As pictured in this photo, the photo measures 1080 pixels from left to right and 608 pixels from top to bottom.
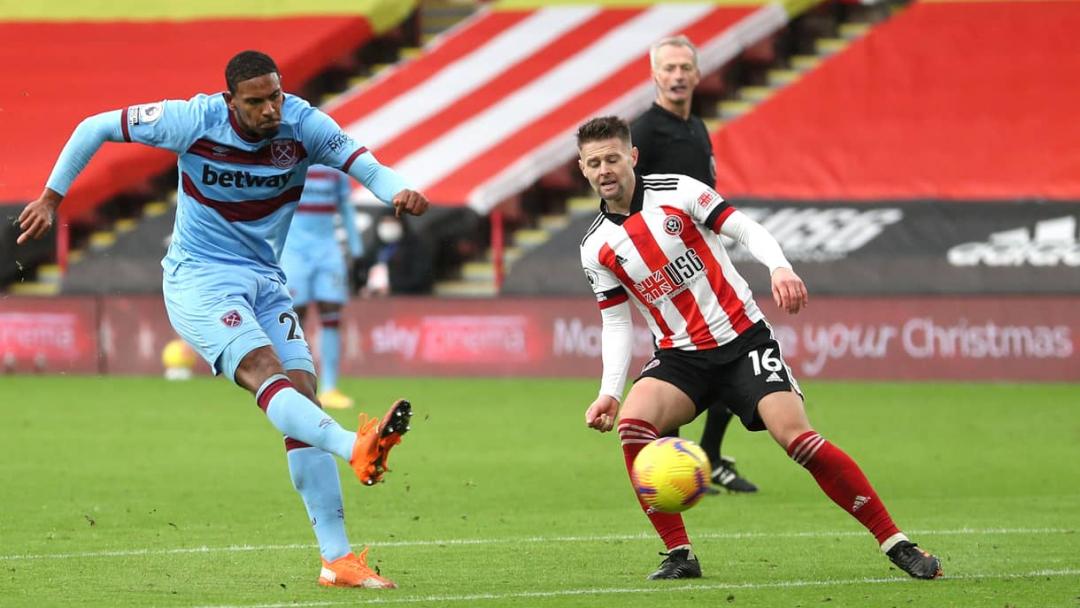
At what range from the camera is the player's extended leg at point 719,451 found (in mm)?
10430

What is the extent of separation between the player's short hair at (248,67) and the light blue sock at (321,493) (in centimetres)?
145

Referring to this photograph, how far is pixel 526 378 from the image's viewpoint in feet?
63.6

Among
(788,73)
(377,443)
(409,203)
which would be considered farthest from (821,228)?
(377,443)

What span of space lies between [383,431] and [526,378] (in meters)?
13.0

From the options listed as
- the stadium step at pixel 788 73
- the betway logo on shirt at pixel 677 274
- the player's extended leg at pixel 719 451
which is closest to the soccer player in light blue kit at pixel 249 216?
the betway logo on shirt at pixel 677 274

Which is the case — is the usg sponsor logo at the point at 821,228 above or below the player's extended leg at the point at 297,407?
below

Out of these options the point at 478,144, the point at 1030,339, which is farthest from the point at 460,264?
the point at 1030,339

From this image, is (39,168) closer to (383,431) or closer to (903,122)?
(903,122)

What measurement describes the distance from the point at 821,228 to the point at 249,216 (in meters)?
13.5

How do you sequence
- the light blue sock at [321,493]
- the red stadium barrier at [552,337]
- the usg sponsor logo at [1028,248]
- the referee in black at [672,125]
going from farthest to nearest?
the usg sponsor logo at [1028,248], the red stadium barrier at [552,337], the referee in black at [672,125], the light blue sock at [321,493]

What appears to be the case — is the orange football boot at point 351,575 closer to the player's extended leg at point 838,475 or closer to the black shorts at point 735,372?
the black shorts at point 735,372

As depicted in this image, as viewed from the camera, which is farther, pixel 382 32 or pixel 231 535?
pixel 382 32

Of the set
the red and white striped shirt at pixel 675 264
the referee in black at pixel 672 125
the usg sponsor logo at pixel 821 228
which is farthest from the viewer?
the usg sponsor logo at pixel 821 228

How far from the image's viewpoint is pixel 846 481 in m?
7.19
